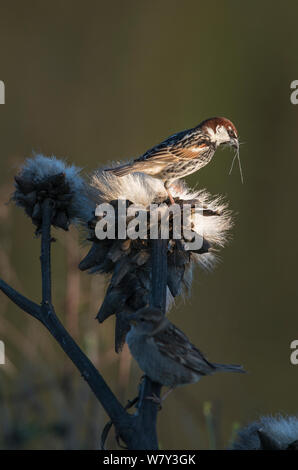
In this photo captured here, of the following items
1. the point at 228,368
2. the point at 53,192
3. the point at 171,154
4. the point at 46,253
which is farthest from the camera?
the point at 171,154

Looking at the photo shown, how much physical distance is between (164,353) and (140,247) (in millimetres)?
321

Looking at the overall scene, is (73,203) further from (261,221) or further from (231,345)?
(261,221)

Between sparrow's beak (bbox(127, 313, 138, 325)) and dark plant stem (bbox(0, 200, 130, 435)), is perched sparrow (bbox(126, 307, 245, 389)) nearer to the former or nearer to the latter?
sparrow's beak (bbox(127, 313, 138, 325))

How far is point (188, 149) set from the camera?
7.93 ft

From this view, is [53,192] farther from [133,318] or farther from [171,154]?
[171,154]

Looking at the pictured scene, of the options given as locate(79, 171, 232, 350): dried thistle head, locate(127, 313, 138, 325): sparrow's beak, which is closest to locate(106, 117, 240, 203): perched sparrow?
locate(79, 171, 232, 350): dried thistle head

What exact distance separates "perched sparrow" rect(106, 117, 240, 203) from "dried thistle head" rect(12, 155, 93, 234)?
0.42 metres

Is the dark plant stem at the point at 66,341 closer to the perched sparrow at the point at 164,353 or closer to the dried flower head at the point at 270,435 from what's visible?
the perched sparrow at the point at 164,353

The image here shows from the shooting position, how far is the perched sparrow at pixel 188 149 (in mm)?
2246

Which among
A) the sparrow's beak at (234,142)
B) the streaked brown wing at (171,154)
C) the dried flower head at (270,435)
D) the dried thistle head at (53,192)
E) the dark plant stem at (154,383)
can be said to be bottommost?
the dried flower head at (270,435)

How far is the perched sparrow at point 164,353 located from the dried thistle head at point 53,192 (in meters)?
0.45

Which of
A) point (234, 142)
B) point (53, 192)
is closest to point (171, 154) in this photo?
point (234, 142)

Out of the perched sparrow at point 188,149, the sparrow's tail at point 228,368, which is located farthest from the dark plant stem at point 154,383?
the perched sparrow at point 188,149
